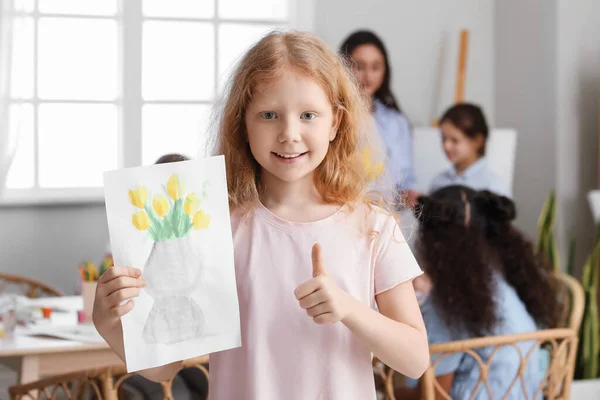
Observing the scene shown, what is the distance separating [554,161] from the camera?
4574 millimetres

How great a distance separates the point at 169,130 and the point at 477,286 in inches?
103

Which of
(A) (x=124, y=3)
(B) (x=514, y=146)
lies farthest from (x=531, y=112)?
(A) (x=124, y=3)

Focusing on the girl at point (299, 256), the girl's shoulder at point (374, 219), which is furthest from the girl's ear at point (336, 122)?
the girl's shoulder at point (374, 219)

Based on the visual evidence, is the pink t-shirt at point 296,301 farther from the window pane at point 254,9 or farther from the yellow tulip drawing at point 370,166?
the window pane at point 254,9

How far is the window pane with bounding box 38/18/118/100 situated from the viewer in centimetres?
437

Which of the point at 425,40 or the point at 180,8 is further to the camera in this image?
the point at 425,40

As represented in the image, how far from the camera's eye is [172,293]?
119 cm

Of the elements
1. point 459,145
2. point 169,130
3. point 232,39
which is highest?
point 232,39

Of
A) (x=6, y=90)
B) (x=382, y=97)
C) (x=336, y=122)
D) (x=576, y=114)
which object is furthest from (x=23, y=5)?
(x=336, y=122)

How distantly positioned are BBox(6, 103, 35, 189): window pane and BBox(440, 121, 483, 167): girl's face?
2.11m

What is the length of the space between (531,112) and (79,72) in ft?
8.13

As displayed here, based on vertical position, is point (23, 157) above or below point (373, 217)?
above

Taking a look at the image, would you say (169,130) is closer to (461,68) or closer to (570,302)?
(461,68)

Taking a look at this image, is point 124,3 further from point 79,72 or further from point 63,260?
point 63,260
